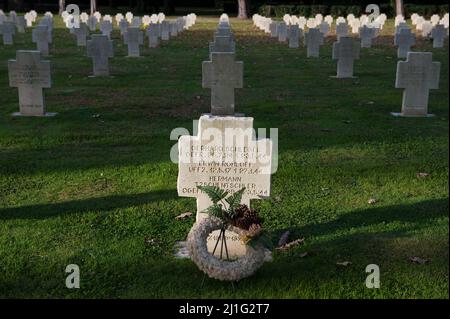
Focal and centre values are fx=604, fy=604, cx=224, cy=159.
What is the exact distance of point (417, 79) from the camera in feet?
35.2

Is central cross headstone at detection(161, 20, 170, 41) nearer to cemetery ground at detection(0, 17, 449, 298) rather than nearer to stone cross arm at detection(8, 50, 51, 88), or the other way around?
cemetery ground at detection(0, 17, 449, 298)

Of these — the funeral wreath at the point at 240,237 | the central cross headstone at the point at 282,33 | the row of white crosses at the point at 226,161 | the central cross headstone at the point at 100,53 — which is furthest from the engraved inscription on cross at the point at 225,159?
the central cross headstone at the point at 282,33

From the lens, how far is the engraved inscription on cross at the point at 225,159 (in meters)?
5.13

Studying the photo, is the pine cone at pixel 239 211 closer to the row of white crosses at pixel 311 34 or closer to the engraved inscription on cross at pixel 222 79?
the engraved inscription on cross at pixel 222 79

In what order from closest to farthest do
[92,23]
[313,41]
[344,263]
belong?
[344,263] → [313,41] → [92,23]

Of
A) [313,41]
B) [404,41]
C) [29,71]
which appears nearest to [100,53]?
[29,71]

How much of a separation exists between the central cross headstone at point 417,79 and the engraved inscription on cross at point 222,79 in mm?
2872

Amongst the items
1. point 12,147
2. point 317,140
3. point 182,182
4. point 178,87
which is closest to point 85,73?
point 178,87

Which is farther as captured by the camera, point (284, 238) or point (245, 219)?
point (284, 238)

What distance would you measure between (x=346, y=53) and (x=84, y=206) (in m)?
10.5

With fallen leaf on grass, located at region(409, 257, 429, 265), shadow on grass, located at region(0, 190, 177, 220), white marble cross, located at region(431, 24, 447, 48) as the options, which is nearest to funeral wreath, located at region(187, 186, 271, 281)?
fallen leaf on grass, located at region(409, 257, 429, 265)

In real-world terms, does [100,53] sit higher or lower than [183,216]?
higher

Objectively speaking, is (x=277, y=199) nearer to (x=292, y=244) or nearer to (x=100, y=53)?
(x=292, y=244)
